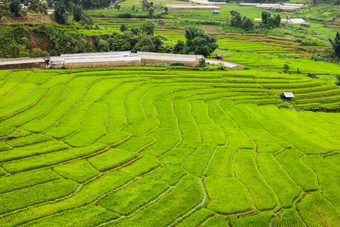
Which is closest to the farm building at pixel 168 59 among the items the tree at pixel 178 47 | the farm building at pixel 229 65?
the farm building at pixel 229 65

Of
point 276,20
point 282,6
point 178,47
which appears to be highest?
point 282,6

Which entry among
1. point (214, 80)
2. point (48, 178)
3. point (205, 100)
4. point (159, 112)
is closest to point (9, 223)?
point (48, 178)

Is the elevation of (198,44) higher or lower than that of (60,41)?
lower

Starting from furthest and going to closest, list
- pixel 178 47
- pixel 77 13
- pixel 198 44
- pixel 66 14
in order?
pixel 77 13 < pixel 66 14 < pixel 178 47 < pixel 198 44

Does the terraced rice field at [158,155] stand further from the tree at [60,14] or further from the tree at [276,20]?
the tree at [276,20]

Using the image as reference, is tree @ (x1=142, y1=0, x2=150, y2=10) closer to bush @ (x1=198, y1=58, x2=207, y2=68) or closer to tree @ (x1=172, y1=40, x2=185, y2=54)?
tree @ (x1=172, y1=40, x2=185, y2=54)

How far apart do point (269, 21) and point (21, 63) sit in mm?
83015

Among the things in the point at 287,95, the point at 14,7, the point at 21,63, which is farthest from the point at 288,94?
the point at 14,7

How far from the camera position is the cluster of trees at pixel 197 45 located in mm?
67812

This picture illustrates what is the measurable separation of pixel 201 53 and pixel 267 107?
2710 centimetres

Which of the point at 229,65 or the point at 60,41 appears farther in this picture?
the point at 60,41

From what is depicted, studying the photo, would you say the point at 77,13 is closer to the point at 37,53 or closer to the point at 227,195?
the point at 37,53

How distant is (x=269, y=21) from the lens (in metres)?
105

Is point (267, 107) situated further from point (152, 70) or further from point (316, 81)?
point (152, 70)
